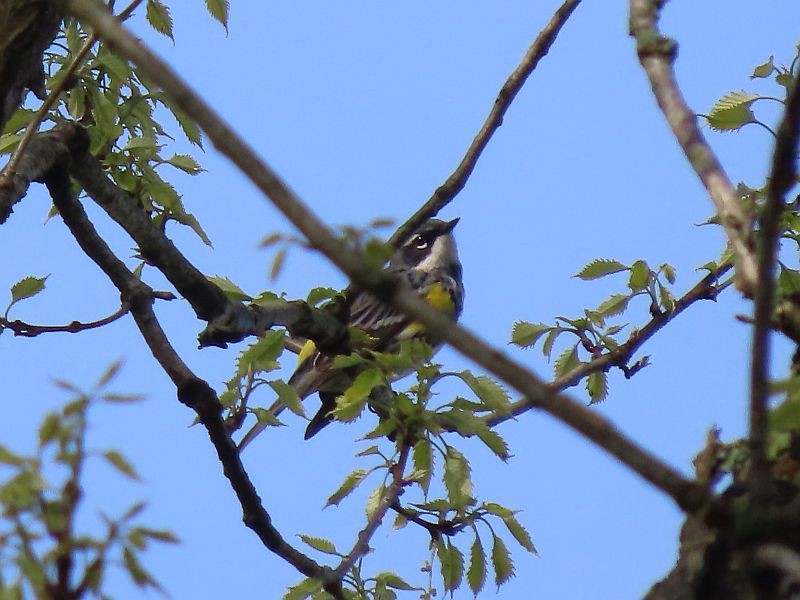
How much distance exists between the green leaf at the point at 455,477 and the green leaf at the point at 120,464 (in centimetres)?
264

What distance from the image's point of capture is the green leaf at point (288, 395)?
4609 mm

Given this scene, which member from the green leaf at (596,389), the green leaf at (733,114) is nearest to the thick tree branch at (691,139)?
the green leaf at (733,114)

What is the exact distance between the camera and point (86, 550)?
1.97 meters

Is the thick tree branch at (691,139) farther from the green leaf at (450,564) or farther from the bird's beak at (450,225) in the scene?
the bird's beak at (450,225)

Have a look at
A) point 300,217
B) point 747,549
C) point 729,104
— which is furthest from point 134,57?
point 729,104

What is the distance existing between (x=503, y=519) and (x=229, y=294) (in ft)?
4.73

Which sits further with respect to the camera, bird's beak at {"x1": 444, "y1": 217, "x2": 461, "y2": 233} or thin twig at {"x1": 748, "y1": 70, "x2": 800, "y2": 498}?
bird's beak at {"x1": 444, "y1": 217, "x2": 461, "y2": 233}

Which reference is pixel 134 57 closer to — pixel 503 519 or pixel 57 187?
pixel 57 187

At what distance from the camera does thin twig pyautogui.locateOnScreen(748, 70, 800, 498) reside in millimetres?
1576

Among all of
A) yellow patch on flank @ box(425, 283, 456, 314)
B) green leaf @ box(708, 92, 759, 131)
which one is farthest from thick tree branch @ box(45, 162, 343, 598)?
yellow patch on flank @ box(425, 283, 456, 314)

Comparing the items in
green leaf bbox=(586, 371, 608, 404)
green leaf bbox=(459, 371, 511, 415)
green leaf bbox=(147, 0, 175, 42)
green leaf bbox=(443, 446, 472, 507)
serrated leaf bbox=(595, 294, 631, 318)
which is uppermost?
green leaf bbox=(147, 0, 175, 42)

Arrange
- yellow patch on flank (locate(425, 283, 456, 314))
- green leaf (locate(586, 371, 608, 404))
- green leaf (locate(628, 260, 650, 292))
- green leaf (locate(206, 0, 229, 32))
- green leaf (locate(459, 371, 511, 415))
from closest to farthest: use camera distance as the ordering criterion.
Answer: green leaf (locate(459, 371, 511, 415)) → green leaf (locate(206, 0, 229, 32)) → green leaf (locate(628, 260, 650, 292)) → green leaf (locate(586, 371, 608, 404)) → yellow patch on flank (locate(425, 283, 456, 314))

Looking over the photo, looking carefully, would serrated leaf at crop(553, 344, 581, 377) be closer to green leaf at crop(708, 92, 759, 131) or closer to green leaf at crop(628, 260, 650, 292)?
green leaf at crop(628, 260, 650, 292)

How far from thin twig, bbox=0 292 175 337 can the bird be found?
1656 millimetres
